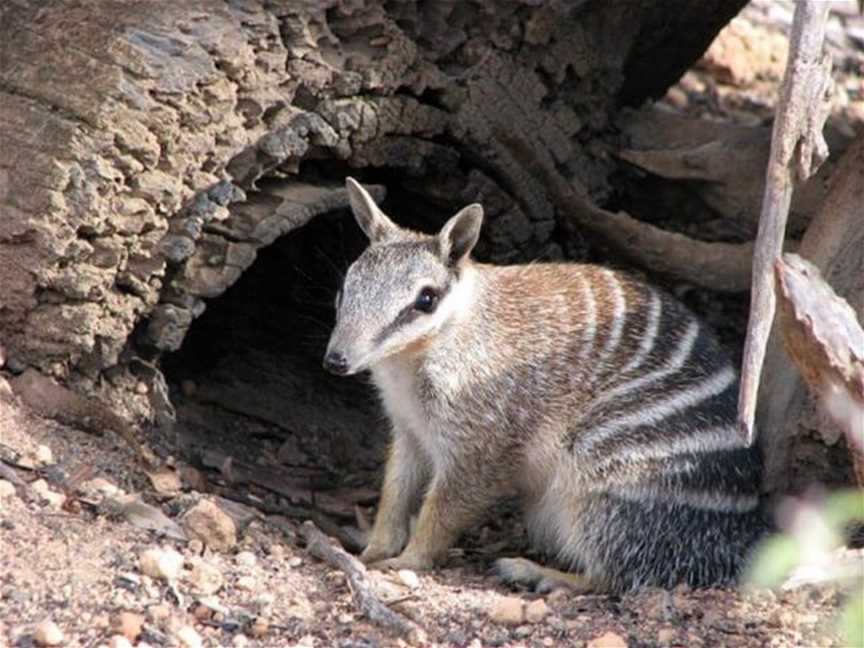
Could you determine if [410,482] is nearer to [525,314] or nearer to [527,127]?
[525,314]

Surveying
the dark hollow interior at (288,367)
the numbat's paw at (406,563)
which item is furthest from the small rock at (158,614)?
the dark hollow interior at (288,367)

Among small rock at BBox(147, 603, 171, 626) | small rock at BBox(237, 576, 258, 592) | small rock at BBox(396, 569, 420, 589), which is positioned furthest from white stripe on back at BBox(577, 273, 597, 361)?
small rock at BBox(147, 603, 171, 626)

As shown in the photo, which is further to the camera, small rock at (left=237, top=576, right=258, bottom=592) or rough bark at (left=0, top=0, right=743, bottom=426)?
rough bark at (left=0, top=0, right=743, bottom=426)

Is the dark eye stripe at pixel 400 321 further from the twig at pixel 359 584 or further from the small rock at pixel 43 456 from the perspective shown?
the small rock at pixel 43 456

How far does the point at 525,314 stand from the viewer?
5.82 m

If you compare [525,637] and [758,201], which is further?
[758,201]

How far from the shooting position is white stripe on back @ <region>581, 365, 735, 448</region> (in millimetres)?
5453

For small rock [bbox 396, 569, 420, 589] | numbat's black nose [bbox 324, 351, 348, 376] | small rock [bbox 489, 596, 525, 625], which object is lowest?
small rock [bbox 396, 569, 420, 589]

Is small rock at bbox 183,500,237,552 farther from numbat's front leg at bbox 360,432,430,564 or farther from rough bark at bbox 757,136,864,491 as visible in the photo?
rough bark at bbox 757,136,864,491

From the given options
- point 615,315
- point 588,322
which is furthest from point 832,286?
point 588,322

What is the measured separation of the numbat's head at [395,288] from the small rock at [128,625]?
1.20 metres

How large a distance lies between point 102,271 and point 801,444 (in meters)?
2.77

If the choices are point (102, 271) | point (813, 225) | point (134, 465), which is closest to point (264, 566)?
point (134, 465)

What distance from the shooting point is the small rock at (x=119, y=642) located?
13.5 ft
